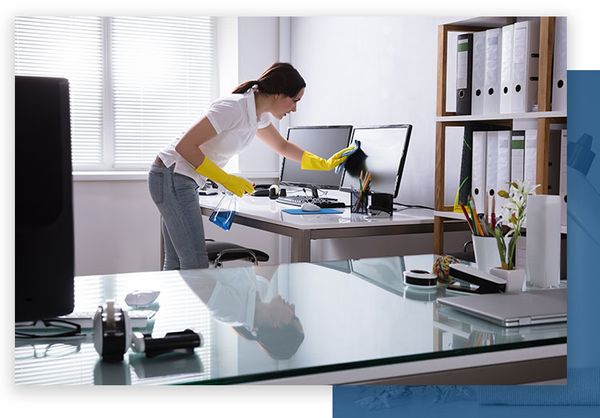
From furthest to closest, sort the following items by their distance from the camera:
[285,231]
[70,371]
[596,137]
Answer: [285,231], [596,137], [70,371]

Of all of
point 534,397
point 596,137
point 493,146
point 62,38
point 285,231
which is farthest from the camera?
point 62,38

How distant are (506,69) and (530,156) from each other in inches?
9.0

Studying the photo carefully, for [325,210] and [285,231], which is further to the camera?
[325,210]

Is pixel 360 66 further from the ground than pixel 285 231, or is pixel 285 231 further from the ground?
pixel 360 66

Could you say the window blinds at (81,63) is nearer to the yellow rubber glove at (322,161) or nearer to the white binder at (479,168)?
the yellow rubber glove at (322,161)

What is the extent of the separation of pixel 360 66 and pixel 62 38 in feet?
4.85

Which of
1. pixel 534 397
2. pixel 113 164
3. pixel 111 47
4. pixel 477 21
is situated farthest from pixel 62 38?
pixel 534 397

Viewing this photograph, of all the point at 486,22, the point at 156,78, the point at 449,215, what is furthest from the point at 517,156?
the point at 156,78

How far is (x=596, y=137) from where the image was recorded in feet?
4.66

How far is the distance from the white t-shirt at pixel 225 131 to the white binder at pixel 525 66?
0.87 m

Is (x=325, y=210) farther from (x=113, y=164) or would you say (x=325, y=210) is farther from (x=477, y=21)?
(x=113, y=164)

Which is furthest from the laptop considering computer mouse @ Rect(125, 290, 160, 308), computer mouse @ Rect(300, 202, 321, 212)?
computer mouse @ Rect(300, 202, 321, 212)

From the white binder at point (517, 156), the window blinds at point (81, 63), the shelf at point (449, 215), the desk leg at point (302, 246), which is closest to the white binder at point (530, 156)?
the white binder at point (517, 156)

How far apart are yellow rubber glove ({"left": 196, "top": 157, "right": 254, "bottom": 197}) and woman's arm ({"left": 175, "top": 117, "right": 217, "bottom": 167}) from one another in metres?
0.05
